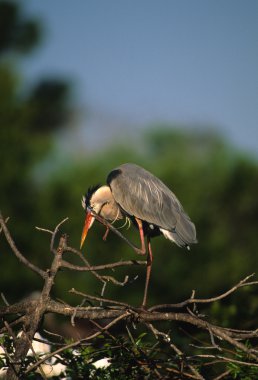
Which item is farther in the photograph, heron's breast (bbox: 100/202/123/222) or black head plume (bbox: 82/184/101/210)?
heron's breast (bbox: 100/202/123/222)

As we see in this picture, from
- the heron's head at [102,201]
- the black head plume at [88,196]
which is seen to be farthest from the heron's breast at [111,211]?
the black head plume at [88,196]

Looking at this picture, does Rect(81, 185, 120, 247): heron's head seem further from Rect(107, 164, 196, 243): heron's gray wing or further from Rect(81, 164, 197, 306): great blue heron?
Rect(107, 164, 196, 243): heron's gray wing

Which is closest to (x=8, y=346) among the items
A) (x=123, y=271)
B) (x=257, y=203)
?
(x=123, y=271)

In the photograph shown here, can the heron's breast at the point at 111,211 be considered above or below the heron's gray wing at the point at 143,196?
below

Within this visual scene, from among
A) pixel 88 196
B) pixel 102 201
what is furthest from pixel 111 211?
pixel 88 196

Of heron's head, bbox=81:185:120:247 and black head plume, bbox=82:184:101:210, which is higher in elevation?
black head plume, bbox=82:184:101:210

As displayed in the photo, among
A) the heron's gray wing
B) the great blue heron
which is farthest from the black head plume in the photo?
the heron's gray wing

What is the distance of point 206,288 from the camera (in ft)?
45.5

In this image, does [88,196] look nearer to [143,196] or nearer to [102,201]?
[102,201]

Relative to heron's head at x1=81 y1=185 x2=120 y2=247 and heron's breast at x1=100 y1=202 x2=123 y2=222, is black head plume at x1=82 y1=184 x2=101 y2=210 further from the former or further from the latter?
heron's breast at x1=100 y1=202 x2=123 y2=222

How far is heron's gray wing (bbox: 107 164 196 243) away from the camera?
483cm

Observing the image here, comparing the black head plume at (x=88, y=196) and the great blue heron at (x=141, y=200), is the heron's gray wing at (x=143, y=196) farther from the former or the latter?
the black head plume at (x=88, y=196)

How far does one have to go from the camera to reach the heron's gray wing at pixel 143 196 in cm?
483

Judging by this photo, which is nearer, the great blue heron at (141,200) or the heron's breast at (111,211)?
the great blue heron at (141,200)
